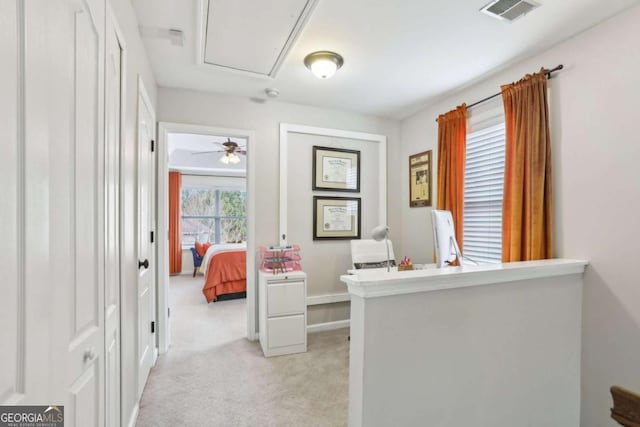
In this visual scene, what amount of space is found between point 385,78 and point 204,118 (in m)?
1.82

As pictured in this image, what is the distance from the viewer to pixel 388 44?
86.5 inches

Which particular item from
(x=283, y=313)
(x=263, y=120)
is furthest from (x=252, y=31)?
(x=283, y=313)

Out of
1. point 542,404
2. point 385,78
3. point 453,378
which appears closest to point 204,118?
→ point 385,78

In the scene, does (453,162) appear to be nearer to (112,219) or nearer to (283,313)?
(283,313)

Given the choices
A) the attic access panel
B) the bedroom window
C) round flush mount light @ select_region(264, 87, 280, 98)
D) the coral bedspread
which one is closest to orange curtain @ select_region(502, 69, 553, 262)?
the attic access panel

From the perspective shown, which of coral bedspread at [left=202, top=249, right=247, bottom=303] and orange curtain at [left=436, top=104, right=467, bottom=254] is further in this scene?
coral bedspread at [left=202, top=249, right=247, bottom=303]

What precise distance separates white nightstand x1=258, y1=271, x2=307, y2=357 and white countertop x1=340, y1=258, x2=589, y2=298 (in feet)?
4.84

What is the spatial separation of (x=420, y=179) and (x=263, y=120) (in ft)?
6.28

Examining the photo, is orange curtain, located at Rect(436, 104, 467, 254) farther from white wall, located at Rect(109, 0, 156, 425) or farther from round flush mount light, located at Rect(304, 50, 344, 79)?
white wall, located at Rect(109, 0, 156, 425)

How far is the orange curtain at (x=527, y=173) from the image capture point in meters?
2.18

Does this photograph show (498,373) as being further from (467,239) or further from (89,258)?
(89,258)

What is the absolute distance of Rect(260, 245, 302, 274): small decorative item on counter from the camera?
301cm

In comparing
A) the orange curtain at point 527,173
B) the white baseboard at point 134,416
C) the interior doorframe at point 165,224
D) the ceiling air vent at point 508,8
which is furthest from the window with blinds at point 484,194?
the white baseboard at point 134,416

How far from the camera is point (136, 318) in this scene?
198cm
